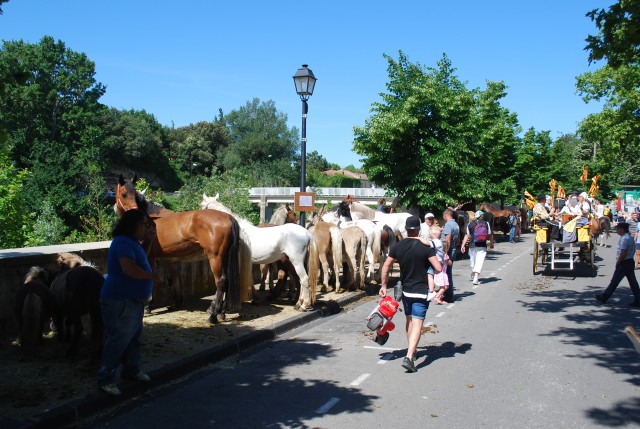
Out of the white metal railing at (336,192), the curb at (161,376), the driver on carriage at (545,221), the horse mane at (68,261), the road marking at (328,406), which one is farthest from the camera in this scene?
the white metal railing at (336,192)

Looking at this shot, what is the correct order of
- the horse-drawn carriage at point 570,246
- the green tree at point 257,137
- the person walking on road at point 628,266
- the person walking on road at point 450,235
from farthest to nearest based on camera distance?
the green tree at point 257,137 < the horse-drawn carriage at point 570,246 < the person walking on road at point 450,235 < the person walking on road at point 628,266

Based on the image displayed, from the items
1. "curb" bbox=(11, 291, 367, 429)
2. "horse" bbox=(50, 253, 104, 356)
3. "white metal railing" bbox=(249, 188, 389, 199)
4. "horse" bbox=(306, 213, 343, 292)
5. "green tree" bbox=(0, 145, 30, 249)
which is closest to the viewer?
"curb" bbox=(11, 291, 367, 429)

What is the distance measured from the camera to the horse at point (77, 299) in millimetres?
6328

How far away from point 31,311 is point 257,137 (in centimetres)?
9626

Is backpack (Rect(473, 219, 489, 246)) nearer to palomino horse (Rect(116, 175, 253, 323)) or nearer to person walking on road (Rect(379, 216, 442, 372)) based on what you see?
palomino horse (Rect(116, 175, 253, 323))

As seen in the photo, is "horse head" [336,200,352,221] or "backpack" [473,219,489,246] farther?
"horse head" [336,200,352,221]

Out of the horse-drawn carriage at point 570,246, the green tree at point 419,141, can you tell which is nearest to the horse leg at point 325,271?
the horse-drawn carriage at point 570,246

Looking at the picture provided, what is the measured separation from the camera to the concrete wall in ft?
23.8

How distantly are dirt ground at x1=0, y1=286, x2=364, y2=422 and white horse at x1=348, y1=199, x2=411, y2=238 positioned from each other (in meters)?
7.04

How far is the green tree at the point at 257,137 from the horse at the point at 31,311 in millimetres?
91232

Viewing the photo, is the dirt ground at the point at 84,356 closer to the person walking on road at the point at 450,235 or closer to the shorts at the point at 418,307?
the shorts at the point at 418,307

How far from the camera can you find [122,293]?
5535 mm

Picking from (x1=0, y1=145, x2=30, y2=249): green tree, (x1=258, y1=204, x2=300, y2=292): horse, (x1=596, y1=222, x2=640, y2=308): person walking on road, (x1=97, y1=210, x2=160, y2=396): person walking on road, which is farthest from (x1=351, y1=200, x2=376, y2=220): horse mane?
(x1=0, y1=145, x2=30, y2=249): green tree

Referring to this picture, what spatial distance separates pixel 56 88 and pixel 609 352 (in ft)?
226
